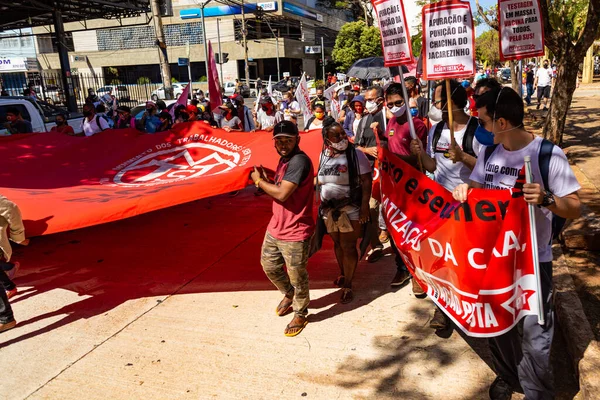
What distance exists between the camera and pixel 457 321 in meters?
3.13

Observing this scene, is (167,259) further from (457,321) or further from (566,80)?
(566,80)

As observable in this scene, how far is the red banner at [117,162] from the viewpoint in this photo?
16.2 feet

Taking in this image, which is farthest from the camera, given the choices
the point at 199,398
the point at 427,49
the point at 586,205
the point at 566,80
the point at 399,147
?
the point at 566,80

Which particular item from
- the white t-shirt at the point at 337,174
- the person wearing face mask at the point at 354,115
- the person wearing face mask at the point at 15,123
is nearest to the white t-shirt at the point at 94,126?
the person wearing face mask at the point at 15,123

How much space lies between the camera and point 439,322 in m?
4.05

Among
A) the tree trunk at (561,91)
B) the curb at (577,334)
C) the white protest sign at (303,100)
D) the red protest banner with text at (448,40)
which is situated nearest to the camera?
the curb at (577,334)

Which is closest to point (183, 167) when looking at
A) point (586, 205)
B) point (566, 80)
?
point (586, 205)

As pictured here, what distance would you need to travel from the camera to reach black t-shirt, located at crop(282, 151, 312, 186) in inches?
151

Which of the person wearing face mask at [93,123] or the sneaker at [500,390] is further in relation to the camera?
the person wearing face mask at [93,123]

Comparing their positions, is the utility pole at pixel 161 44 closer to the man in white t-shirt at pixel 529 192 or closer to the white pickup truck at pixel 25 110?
the white pickup truck at pixel 25 110

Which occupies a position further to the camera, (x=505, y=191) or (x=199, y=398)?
(x=199, y=398)

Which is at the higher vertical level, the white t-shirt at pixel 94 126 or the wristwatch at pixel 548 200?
the white t-shirt at pixel 94 126

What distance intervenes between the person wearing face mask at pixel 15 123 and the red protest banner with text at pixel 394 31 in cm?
830

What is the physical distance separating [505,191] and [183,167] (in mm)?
4786
